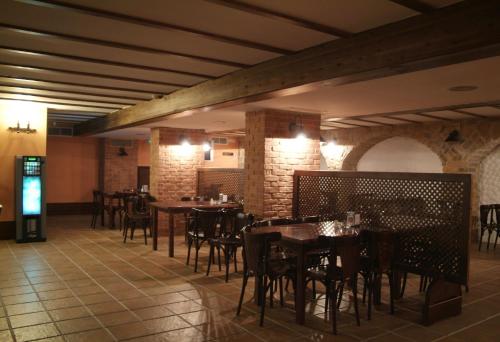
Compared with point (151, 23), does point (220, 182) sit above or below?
below

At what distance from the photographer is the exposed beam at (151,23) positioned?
299 centimetres

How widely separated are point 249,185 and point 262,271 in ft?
9.00

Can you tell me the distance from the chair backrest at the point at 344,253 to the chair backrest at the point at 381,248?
0.37 meters

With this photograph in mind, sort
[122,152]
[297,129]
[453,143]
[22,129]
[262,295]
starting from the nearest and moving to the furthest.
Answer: [262,295] → [297,129] → [22,129] → [453,143] → [122,152]

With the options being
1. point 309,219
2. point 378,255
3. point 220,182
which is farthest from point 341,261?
point 220,182

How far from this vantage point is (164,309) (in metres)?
4.21

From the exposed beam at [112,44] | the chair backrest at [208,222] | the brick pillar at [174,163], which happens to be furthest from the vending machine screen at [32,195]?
the exposed beam at [112,44]

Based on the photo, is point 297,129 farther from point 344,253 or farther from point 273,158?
point 344,253

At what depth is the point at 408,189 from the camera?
487 centimetres

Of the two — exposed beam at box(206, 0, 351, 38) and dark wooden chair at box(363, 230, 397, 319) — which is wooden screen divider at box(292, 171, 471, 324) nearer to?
dark wooden chair at box(363, 230, 397, 319)

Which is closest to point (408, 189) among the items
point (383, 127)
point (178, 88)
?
point (178, 88)

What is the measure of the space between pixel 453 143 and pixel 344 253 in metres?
6.16

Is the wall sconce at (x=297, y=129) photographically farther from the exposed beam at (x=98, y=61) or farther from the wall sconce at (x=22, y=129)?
the wall sconce at (x=22, y=129)

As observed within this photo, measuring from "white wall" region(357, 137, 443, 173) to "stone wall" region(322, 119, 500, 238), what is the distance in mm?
476
